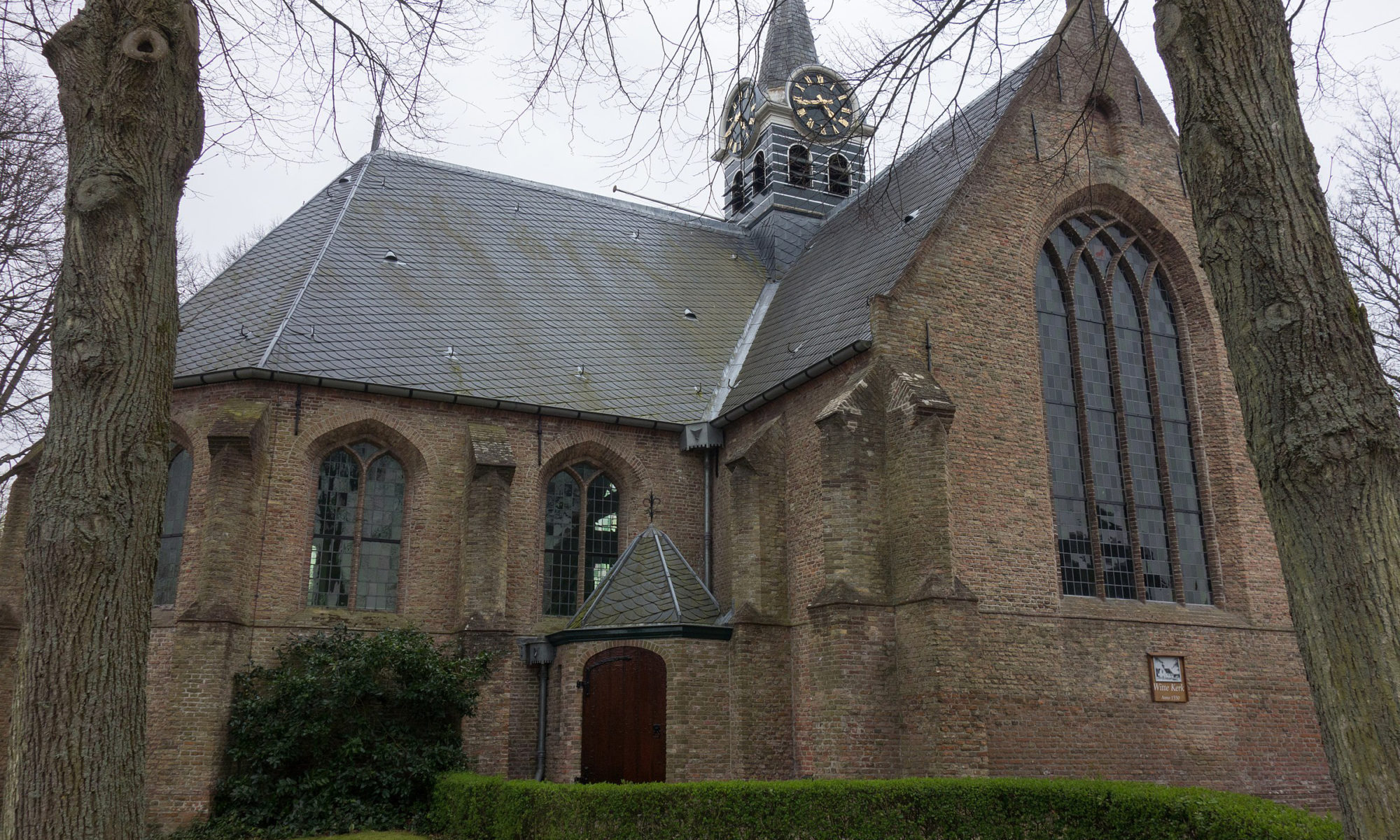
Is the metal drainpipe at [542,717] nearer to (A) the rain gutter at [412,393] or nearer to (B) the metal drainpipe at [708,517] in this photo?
(B) the metal drainpipe at [708,517]

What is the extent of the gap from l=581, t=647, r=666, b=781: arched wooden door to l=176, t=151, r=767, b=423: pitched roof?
4.52m

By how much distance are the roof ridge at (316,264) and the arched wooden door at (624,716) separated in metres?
6.84

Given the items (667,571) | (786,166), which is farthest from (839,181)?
(667,571)

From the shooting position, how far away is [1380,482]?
507 centimetres

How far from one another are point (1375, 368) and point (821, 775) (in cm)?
963

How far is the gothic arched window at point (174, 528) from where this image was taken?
15539 mm

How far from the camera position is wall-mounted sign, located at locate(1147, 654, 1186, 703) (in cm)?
1473

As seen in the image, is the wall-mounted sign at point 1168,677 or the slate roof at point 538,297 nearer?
the wall-mounted sign at point 1168,677

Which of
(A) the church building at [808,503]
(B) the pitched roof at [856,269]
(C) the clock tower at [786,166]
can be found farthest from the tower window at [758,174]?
(A) the church building at [808,503]

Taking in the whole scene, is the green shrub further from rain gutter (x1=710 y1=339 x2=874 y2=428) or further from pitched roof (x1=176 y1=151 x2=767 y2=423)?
rain gutter (x1=710 y1=339 x2=874 y2=428)

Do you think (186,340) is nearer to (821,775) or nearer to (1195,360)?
(821,775)

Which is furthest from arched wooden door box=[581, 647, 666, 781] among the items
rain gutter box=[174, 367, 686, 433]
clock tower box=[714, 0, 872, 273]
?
clock tower box=[714, 0, 872, 273]

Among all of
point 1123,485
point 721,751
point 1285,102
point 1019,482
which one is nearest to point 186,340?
point 721,751

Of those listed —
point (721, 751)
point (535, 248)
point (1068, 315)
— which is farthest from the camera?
point (535, 248)
